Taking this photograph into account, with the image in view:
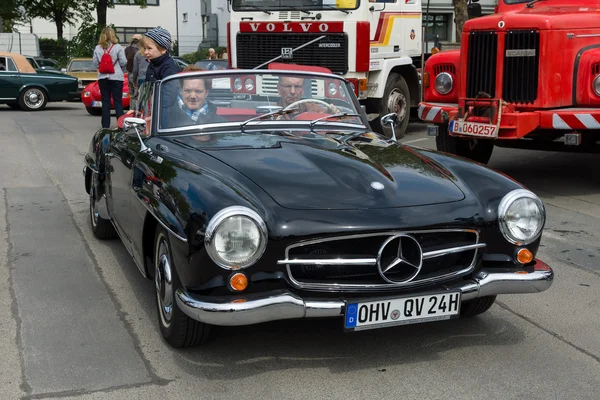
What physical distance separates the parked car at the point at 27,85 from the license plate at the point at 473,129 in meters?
15.2

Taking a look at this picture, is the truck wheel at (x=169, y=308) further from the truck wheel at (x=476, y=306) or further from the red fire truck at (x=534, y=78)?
the red fire truck at (x=534, y=78)

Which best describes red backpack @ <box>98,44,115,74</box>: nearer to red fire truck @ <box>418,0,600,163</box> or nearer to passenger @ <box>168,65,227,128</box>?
red fire truck @ <box>418,0,600,163</box>

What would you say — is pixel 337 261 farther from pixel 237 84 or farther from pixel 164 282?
pixel 237 84

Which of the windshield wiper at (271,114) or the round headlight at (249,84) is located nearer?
the windshield wiper at (271,114)

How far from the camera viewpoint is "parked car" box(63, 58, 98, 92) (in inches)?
951

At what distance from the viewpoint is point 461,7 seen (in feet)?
58.1

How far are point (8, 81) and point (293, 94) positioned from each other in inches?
683

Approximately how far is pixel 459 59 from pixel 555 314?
5177 millimetres

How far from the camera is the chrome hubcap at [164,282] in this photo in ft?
13.6

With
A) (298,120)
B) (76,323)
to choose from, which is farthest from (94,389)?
(298,120)

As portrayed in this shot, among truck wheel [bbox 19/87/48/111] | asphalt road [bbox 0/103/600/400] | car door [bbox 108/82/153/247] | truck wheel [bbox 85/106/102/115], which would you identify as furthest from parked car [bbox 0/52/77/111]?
car door [bbox 108/82/153/247]

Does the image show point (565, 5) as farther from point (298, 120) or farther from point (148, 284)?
point (148, 284)

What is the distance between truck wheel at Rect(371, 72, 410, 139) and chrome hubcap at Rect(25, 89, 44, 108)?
37.2 ft

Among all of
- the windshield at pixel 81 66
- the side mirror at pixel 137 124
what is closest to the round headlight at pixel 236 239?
the side mirror at pixel 137 124
